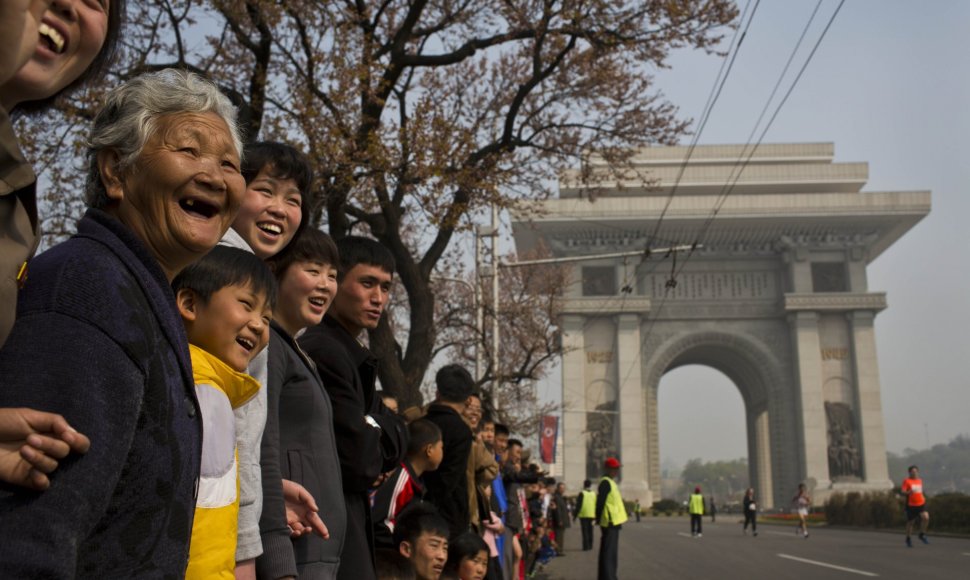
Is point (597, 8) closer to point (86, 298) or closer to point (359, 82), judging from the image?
point (359, 82)

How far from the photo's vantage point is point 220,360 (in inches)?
91.5

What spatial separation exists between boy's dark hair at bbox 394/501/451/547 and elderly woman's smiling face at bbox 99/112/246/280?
9.47 feet

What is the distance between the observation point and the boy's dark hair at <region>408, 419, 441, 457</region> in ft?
16.1

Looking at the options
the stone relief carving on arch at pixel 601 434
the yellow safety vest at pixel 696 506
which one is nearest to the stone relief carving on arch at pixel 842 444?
the stone relief carving on arch at pixel 601 434

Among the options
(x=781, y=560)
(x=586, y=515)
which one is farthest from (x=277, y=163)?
(x=586, y=515)

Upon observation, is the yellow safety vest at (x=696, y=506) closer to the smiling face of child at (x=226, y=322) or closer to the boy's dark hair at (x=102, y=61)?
the smiling face of child at (x=226, y=322)

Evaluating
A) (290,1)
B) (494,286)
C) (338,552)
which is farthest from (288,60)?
(338,552)

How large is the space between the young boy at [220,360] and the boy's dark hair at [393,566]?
2.14 m

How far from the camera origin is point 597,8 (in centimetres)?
1262

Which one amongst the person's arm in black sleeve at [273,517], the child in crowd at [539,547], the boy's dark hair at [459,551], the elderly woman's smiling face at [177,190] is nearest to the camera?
the elderly woman's smiling face at [177,190]

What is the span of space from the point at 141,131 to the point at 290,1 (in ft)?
32.0

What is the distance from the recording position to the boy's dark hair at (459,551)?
5.12 metres

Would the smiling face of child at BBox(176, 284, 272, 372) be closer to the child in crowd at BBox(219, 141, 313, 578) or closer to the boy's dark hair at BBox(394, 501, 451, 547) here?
the child in crowd at BBox(219, 141, 313, 578)

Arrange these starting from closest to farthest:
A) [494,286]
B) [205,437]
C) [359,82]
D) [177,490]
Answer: [177,490] → [205,437] → [359,82] → [494,286]
